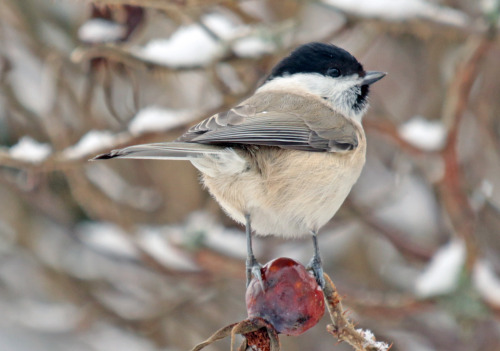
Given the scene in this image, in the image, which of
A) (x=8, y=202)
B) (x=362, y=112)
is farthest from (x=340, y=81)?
(x=8, y=202)

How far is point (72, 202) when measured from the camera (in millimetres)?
3680

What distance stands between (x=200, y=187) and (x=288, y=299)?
A: 92.5 inches

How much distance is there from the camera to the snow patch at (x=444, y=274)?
2781 mm

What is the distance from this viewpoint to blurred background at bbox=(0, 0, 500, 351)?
2760 mm

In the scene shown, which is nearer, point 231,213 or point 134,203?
point 231,213

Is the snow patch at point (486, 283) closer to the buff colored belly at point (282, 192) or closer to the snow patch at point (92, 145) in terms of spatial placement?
the buff colored belly at point (282, 192)

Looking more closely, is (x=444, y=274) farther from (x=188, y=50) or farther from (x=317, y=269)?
(x=188, y=50)

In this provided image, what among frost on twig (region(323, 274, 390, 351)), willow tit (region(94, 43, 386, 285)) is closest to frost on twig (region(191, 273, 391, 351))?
frost on twig (region(323, 274, 390, 351))

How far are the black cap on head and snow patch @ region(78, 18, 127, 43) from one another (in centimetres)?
87

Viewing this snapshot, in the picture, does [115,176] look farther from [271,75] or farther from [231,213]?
[231,213]

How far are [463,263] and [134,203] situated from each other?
5.80 ft

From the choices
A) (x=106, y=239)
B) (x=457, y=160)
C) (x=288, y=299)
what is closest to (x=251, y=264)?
(x=288, y=299)

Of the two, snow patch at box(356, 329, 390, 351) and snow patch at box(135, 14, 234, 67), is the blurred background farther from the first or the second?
snow patch at box(356, 329, 390, 351)

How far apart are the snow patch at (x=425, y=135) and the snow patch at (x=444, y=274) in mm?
462
